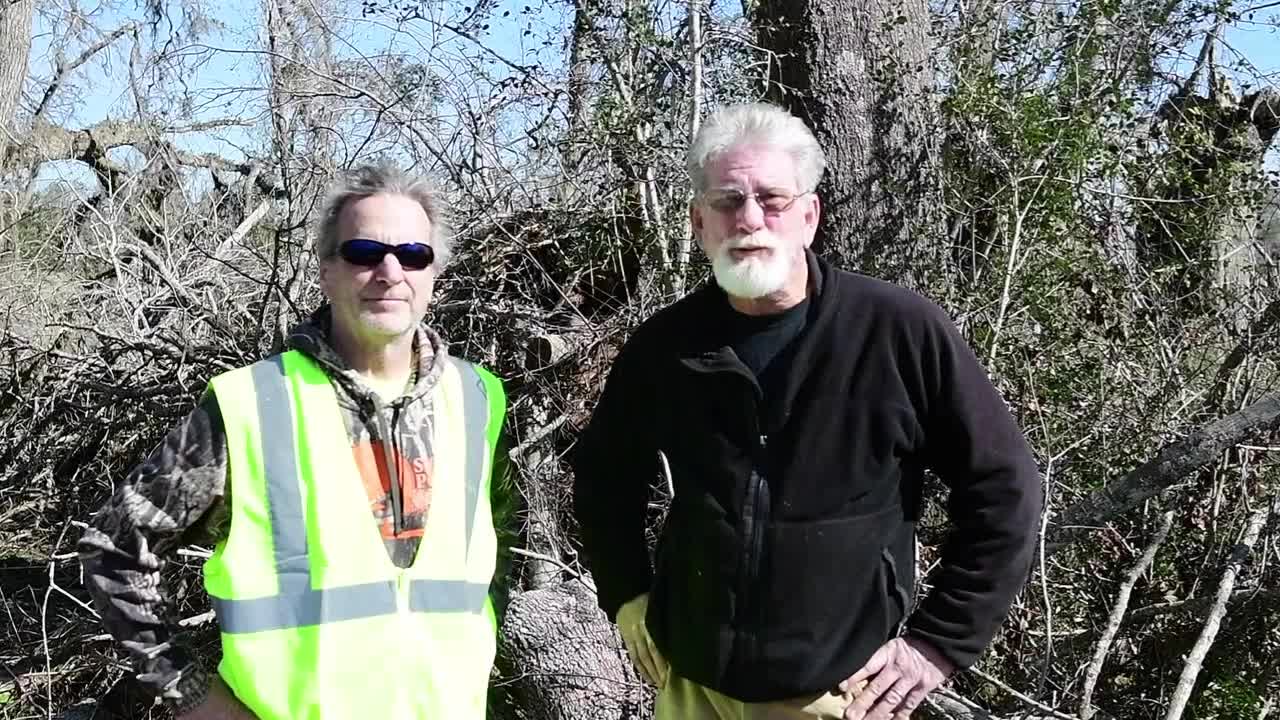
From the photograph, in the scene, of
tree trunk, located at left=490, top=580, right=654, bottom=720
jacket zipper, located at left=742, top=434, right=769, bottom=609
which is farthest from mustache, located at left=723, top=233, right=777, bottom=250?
tree trunk, located at left=490, top=580, right=654, bottom=720

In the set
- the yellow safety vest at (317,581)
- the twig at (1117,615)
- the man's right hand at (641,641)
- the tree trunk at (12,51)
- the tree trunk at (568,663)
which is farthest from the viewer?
the tree trunk at (12,51)

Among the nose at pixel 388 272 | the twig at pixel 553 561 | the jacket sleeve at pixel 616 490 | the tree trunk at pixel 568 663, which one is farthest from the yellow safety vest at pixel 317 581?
the tree trunk at pixel 568 663

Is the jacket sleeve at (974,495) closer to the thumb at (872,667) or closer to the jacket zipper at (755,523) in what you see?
the thumb at (872,667)

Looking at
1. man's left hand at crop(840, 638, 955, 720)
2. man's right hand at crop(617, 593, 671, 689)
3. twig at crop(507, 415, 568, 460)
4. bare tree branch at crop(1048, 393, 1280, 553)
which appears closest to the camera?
man's left hand at crop(840, 638, 955, 720)

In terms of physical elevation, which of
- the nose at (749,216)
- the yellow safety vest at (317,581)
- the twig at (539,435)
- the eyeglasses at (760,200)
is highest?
the eyeglasses at (760,200)

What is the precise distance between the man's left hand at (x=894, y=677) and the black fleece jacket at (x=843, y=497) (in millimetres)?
26

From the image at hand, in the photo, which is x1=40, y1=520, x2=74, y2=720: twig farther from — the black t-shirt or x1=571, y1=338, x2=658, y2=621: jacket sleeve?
the black t-shirt

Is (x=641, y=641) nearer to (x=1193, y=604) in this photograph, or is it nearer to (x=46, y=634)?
(x=1193, y=604)

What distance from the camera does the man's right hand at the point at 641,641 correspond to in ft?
8.86

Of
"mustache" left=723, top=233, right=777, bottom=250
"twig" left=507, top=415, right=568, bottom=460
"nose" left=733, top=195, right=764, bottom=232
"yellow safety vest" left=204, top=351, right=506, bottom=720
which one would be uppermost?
"nose" left=733, top=195, right=764, bottom=232

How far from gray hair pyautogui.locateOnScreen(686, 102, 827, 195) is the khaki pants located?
115 centimetres

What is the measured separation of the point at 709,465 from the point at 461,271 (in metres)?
2.73

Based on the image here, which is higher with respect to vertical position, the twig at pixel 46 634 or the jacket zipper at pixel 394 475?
the jacket zipper at pixel 394 475

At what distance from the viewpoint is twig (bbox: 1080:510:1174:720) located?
150 inches
